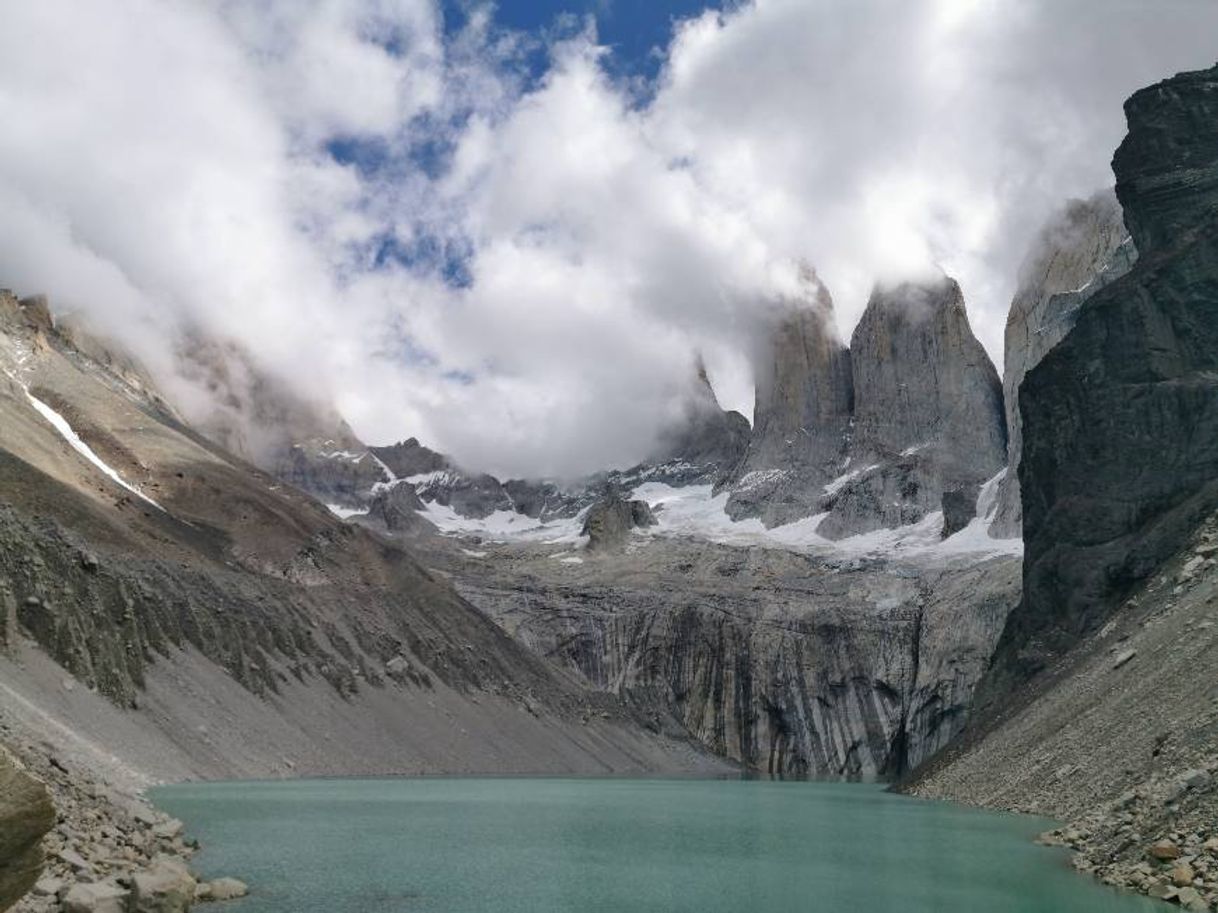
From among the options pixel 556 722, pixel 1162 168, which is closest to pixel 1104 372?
pixel 1162 168

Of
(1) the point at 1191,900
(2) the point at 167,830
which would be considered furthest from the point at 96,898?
(1) the point at 1191,900

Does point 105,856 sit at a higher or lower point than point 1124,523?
lower

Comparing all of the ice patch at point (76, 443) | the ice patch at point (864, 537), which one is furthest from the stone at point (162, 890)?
the ice patch at point (864, 537)

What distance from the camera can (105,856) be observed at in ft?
66.0

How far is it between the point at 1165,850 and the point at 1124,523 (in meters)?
46.3

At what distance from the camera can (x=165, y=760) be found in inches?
2074

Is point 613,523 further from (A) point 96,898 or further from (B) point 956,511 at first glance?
(A) point 96,898

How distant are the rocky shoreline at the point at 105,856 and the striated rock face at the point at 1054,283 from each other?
301ft

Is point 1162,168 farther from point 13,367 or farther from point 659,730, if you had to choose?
point 13,367

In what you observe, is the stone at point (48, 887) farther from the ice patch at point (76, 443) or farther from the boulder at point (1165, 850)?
the ice patch at point (76, 443)

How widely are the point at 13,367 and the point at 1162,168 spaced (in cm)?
9187

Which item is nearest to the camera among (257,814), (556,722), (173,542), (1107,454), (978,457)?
(257,814)

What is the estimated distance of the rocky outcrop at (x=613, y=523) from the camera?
181 metres

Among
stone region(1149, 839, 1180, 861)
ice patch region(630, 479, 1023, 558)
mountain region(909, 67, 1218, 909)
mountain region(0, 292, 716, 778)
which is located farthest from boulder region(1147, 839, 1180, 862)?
ice patch region(630, 479, 1023, 558)
